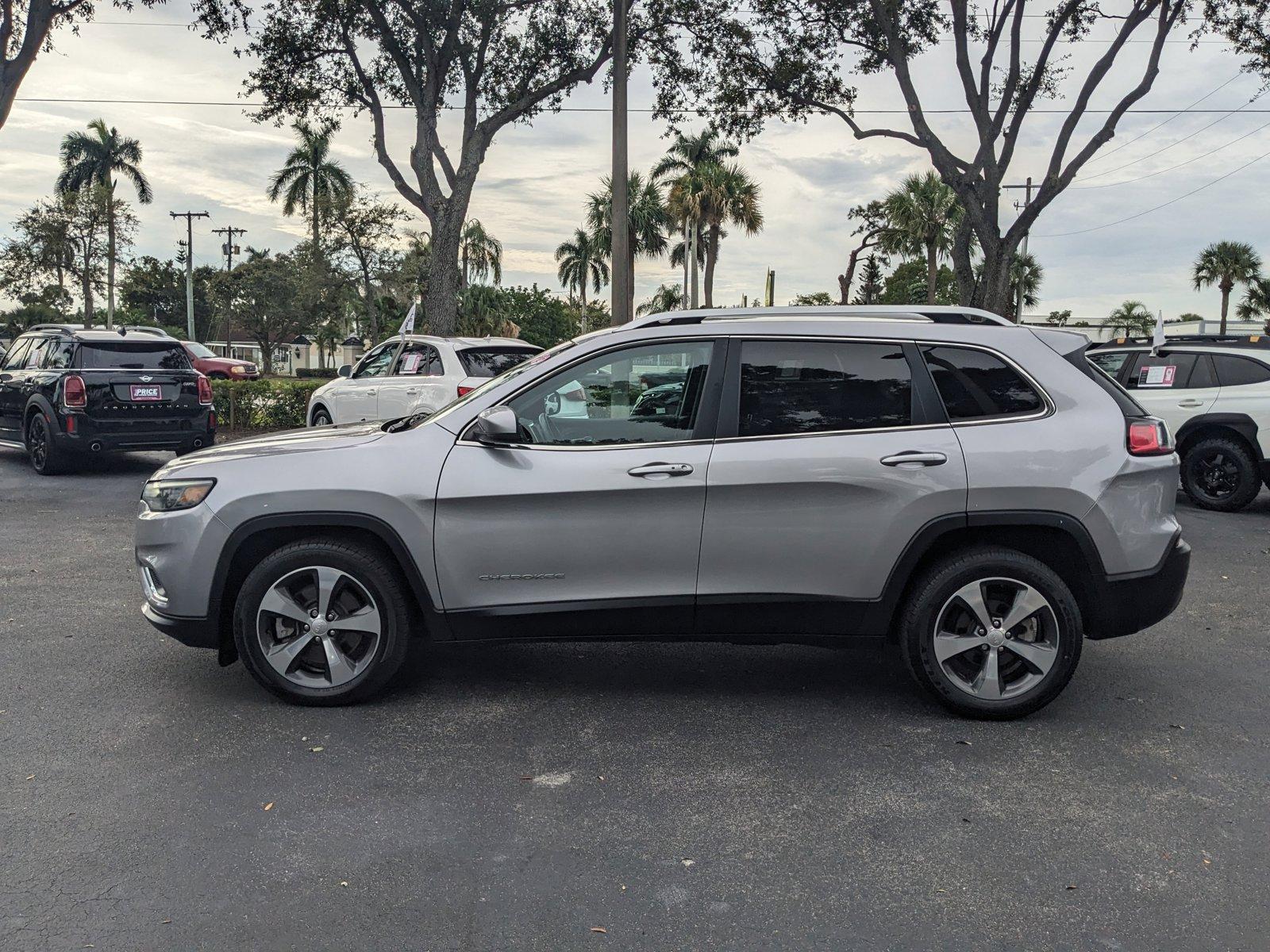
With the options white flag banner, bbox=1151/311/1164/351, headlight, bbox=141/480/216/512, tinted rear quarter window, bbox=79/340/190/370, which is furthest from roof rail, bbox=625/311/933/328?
tinted rear quarter window, bbox=79/340/190/370

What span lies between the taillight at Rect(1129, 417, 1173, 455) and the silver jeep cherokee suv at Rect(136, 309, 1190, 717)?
0.01m

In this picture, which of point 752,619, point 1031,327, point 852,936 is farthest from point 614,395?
point 852,936

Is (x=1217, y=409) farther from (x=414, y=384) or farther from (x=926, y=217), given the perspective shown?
(x=926, y=217)

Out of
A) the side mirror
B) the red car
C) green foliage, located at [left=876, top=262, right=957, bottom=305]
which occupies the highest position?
green foliage, located at [left=876, top=262, right=957, bottom=305]

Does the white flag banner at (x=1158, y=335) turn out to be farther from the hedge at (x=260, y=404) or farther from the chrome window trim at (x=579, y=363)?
the hedge at (x=260, y=404)

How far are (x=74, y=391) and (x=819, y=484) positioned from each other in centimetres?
1067

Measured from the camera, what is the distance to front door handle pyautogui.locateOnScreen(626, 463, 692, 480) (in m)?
4.55

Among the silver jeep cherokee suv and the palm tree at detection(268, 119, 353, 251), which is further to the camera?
the palm tree at detection(268, 119, 353, 251)

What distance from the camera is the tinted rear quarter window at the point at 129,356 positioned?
12578 mm

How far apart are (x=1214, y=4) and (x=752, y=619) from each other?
1652cm

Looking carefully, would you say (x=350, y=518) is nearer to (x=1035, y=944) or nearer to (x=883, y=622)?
(x=883, y=622)

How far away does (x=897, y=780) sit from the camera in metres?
4.04

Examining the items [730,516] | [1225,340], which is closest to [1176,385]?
[1225,340]

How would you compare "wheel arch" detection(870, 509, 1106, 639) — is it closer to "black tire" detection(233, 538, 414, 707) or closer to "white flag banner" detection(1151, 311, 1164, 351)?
"black tire" detection(233, 538, 414, 707)
